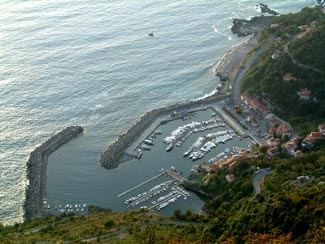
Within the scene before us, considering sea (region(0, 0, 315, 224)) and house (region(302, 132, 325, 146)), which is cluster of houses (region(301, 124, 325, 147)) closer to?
house (region(302, 132, 325, 146))

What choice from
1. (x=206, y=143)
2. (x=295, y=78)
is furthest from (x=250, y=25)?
(x=206, y=143)

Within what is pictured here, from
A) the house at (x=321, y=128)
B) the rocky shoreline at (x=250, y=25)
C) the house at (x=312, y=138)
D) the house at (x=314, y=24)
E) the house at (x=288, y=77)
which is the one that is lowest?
the house at (x=312, y=138)

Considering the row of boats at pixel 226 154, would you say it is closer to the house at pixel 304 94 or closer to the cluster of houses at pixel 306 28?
the house at pixel 304 94

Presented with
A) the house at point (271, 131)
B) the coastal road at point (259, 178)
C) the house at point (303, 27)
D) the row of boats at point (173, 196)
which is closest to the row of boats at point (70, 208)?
the row of boats at point (173, 196)

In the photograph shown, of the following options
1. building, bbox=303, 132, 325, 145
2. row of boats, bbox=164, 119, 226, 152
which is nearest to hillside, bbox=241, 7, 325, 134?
building, bbox=303, 132, 325, 145

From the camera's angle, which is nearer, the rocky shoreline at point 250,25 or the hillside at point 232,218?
the hillside at point 232,218

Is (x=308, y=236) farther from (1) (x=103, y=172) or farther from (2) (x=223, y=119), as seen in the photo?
(2) (x=223, y=119)
